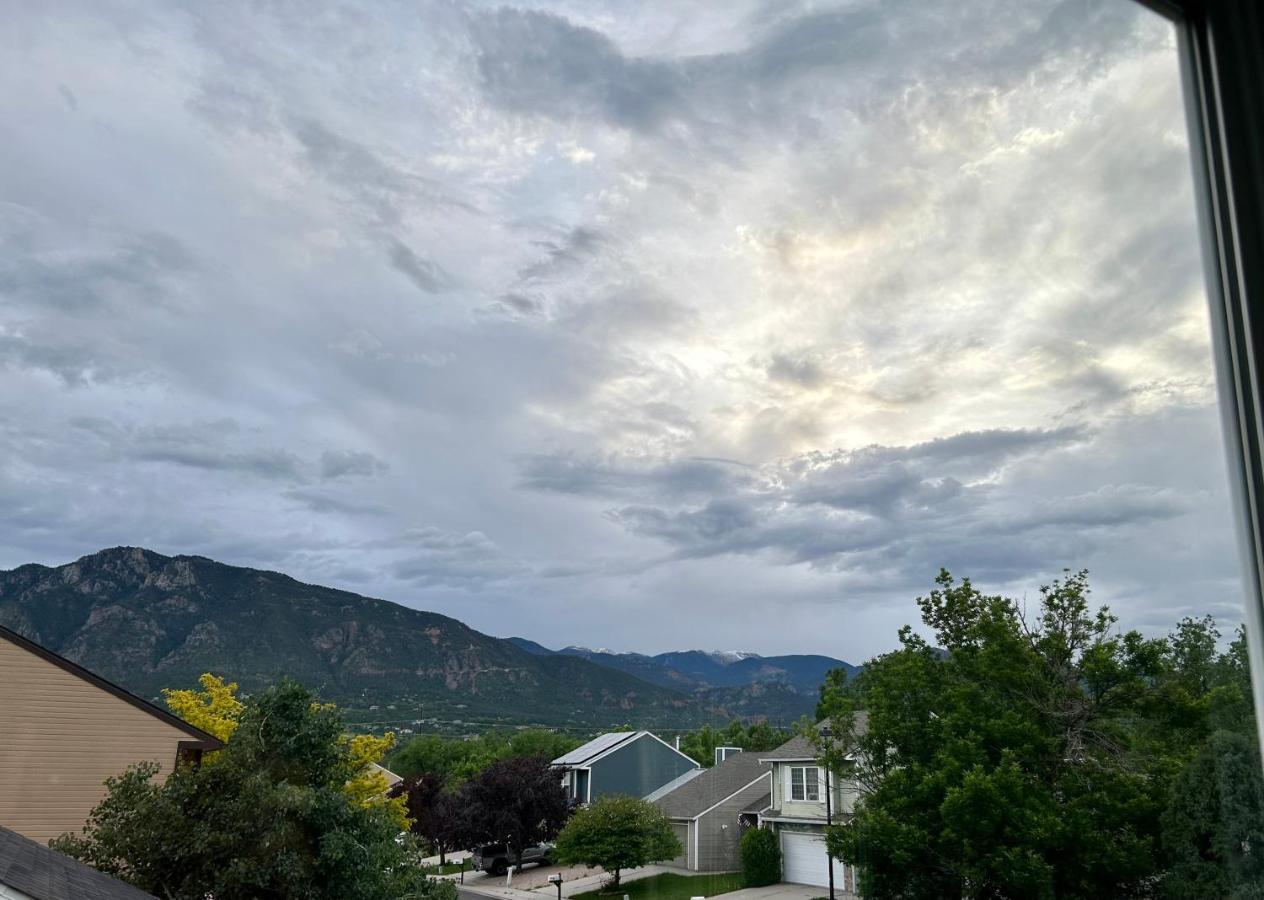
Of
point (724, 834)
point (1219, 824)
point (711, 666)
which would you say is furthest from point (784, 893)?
point (711, 666)

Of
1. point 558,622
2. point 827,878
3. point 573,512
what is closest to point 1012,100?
point 827,878

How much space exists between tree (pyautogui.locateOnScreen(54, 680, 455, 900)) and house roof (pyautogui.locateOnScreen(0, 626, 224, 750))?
0.31 feet

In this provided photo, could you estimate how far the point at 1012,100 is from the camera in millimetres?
1996

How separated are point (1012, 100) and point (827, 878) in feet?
6.48

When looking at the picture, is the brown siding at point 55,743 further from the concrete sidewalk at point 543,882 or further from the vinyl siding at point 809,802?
the vinyl siding at point 809,802

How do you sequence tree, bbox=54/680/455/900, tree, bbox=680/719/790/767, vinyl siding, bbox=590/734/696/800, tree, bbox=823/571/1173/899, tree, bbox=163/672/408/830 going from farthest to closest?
vinyl siding, bbox=590/734/696/800
tree, bbox=163/672/408/830
tree, bbox=680/719/790/767
tree, bbox=54/680/455/900
tree, bbox=823/571/1173/899

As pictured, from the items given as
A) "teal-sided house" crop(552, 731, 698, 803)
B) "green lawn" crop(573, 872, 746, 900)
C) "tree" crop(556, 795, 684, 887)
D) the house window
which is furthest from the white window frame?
"teal-sided house" crop(552, 731, 698, 803)

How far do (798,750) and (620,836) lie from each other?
1.29 metres

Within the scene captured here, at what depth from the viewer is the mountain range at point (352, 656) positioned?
3.41 meters

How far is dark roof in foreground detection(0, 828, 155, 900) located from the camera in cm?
229

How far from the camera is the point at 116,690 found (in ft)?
10.3

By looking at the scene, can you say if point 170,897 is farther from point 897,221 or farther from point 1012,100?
point 1012,100

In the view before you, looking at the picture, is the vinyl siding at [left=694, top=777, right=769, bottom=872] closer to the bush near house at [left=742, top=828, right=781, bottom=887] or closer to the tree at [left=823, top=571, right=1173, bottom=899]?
the bush near house at [left=742, top=828, right=781, bottom=887]

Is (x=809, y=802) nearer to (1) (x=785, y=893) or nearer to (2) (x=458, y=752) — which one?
(1) (x=785, y=893)
